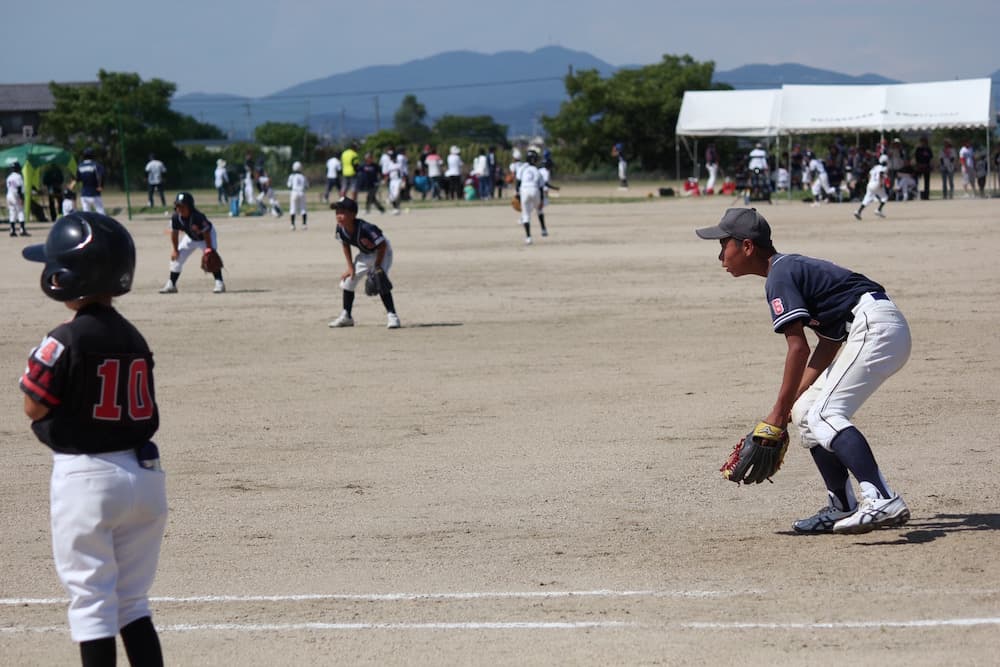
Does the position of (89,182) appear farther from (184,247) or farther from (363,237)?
(363,237)

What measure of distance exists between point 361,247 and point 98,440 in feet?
35.1

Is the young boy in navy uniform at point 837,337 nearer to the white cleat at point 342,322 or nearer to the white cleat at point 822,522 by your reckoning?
the white cleat at point 822,522

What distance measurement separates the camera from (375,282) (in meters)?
14.6

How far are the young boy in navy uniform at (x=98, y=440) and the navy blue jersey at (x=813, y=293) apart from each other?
3302 millimetres

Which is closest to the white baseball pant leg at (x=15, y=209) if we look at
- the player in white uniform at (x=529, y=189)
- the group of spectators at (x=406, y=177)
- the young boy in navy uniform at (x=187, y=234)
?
the group of spectators at (x=406, y=177)

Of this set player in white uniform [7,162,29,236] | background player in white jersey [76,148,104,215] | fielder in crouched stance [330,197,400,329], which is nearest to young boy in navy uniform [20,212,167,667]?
fielder in crouched stance [330,197,400,329]

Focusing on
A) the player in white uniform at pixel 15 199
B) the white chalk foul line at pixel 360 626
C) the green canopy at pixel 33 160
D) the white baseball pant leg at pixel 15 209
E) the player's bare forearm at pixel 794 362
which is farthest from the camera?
the green canopy at pixel 33 160

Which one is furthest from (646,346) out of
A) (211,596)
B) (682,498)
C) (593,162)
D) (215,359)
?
(593,162)

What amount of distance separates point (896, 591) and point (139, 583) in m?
3.51

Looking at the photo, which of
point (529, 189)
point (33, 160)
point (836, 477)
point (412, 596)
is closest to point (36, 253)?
point (412, 596)

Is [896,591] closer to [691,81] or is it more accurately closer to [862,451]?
[862,451]

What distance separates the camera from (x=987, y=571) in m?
5.94

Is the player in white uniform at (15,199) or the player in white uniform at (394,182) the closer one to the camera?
the player in white uniform at (15,199)

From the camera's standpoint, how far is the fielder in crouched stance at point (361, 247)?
47.3 feet
